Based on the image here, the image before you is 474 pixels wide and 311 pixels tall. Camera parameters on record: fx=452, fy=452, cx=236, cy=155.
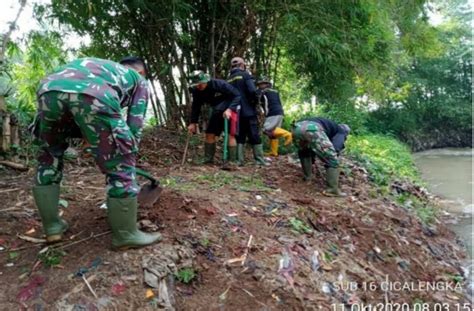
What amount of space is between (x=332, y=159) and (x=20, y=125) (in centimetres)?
363

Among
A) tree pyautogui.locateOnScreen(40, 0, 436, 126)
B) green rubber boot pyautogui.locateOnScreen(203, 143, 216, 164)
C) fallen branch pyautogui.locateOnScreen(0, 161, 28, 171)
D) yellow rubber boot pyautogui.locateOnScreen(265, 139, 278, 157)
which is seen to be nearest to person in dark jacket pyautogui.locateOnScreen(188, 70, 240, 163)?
green rubber boot pyautogui.locateOnScreen(203, 143, 216, 164)

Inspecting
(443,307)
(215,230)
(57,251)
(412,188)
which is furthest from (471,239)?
(57,251)

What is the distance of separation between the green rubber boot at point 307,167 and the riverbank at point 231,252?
0.16 m

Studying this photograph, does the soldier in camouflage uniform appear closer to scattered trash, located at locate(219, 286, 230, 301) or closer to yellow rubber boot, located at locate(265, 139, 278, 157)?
scattered trash, located at locate(219, 286, 230, 301)

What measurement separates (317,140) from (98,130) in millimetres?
2731

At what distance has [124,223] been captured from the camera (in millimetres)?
2576

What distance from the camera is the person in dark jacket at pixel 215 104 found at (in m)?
5.28

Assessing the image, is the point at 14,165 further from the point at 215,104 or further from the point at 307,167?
the point at 307,167

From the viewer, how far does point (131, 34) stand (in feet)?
21.6

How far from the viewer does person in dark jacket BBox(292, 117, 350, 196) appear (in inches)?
184

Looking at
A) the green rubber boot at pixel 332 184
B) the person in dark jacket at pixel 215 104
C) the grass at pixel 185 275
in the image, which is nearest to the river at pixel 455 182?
the green rubber boot at pixel 332 184

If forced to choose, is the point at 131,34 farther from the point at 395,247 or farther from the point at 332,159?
the point at 395,247

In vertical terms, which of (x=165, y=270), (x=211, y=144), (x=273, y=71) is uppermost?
(x=273, y=71)

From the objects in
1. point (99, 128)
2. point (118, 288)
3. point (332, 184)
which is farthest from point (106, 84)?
point (332, 184)
